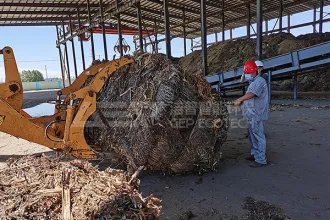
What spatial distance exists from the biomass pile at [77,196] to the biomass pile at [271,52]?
9920 millimetres

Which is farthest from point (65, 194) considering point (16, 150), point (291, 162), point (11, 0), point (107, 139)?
point (11, 0)

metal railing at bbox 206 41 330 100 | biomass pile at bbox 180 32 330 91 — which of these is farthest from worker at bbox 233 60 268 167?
biomass pile at bbox 180 32 330 91

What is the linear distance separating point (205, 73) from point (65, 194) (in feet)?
30.2

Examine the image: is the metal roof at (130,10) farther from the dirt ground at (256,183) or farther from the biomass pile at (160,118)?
the dirt ground at (256,183)

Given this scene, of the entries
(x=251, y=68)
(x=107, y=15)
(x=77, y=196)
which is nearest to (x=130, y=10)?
(x=107, y=15)

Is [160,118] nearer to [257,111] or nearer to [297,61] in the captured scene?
[257,111]

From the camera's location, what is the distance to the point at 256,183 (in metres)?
3.33

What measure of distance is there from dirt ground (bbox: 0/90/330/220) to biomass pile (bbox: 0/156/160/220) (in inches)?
37.2

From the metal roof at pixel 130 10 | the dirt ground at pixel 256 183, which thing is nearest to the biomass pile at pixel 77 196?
the dirt ground at pixel 256 183

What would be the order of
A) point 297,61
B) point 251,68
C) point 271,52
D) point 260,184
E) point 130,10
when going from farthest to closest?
1. point 130,10
2. point 271,52
3. point 297,61
4. point 251,68
5. point 260,184

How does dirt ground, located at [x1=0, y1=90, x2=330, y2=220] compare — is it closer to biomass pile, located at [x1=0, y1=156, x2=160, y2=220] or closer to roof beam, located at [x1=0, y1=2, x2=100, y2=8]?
biomass pile, located at [x1=0, y1=156, x2=160, y2=220]

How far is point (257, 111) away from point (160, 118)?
1613mm

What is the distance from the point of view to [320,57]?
862cm

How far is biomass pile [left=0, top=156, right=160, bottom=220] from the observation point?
1.69 meters
